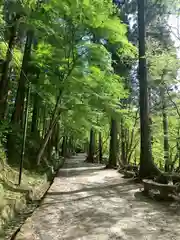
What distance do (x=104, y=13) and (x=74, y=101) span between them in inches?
180

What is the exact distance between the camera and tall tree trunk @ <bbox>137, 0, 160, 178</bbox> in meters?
9.98

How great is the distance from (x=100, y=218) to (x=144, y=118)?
6061 millimetres

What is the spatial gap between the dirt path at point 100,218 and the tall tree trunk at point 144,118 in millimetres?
2127

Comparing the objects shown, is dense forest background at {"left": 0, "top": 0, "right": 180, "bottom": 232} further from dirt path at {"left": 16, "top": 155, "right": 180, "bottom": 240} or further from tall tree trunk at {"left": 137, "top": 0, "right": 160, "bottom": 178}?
dirt path at {"left": 16, "top": 155, "right": 180, "bottom": 240}

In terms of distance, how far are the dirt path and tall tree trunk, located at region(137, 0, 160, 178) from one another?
83.8 inches

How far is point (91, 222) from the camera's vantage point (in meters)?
4.95

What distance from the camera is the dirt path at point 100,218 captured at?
426 cm

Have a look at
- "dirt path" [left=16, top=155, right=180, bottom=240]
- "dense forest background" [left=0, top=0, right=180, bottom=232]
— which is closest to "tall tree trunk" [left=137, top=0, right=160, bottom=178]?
"dense forest background" [left=0, top=0, right=180, bottom=232]

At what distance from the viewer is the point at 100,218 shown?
5.24 meters

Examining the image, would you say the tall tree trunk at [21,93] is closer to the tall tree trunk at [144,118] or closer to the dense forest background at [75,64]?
the dense forest background at [75,64]

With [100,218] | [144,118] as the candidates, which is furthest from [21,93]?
[100,218]

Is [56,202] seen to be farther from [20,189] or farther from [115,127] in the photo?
[115,127]

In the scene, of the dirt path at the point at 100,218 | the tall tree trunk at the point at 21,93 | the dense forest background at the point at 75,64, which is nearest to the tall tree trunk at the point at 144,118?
the dense forest background at the point at 75,64

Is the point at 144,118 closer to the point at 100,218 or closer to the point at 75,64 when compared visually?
the point at 75,64
